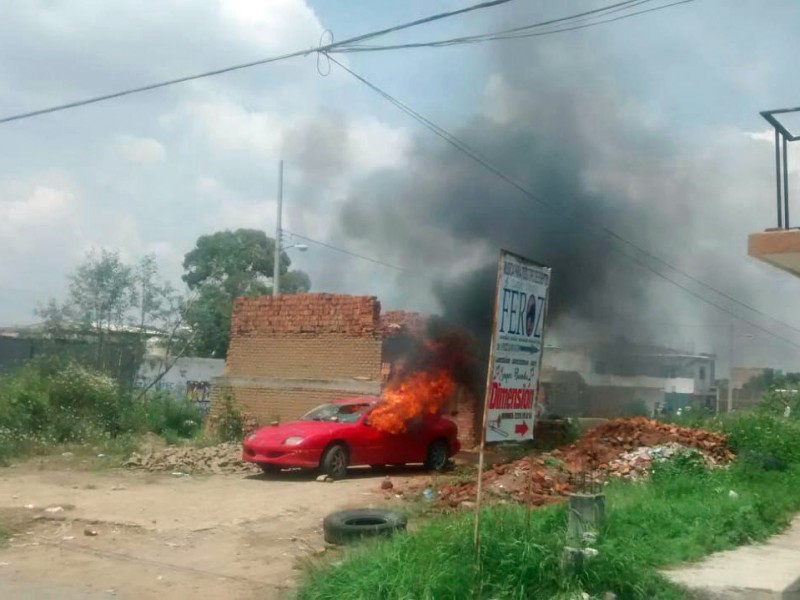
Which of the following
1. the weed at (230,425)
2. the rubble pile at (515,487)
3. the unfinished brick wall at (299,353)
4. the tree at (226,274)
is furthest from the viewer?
the tree at (226,274)

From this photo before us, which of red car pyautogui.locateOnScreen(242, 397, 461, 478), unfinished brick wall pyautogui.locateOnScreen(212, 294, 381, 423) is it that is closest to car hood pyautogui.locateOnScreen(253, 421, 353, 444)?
red car pyautogui.locateOnScreen(242, 397, 461, 478)

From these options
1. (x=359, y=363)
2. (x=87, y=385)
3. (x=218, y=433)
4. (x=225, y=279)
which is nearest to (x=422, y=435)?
(x=359, y=363)

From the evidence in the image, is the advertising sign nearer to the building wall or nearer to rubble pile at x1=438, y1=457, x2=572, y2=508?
rubble pile at x1=438, y1=457, x2=572, y2=508

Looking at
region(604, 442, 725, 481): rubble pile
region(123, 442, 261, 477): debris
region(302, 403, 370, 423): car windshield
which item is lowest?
region(123, 442, 261, 477): debris

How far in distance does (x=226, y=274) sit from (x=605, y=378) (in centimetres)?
2064

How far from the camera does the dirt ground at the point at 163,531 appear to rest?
7551 millimetres

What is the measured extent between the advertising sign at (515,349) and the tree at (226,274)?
84.2 feet

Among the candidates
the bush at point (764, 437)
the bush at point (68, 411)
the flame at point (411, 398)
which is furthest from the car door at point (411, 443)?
the bush at point (68, 411)

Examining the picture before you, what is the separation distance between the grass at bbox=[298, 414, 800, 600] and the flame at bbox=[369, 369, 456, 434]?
5.48m

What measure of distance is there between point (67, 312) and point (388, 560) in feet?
63.4

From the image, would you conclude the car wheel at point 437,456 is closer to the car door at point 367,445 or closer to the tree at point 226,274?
the car door at point 367,445

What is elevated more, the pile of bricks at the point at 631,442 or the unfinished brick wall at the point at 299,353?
the unfinished brick wall at the point at 299,353

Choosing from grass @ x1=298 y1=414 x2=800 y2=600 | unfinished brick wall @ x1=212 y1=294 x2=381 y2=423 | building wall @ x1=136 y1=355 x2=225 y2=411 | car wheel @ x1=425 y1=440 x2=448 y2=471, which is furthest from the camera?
building wall @ x1=136 y1=355 x2=225 y2=411

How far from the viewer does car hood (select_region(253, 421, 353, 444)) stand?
45.0 ft
